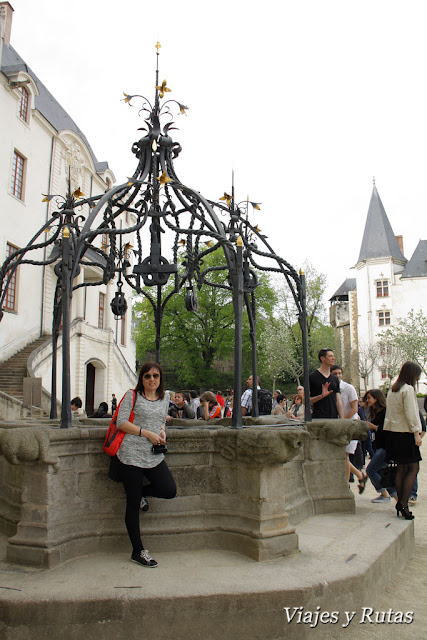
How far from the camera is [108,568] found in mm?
3654

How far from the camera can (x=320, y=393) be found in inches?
249

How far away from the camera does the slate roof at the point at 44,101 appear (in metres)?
20.4

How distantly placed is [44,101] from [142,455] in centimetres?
2558

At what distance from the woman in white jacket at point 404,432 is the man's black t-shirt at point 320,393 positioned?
3.32 ft

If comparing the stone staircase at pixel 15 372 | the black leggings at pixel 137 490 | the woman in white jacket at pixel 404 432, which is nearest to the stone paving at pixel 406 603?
the woman in white jacket at pixel 404 432

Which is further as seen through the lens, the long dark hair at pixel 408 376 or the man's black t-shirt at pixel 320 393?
the man's black t-shirt at pixel 320 393

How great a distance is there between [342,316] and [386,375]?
17.8m

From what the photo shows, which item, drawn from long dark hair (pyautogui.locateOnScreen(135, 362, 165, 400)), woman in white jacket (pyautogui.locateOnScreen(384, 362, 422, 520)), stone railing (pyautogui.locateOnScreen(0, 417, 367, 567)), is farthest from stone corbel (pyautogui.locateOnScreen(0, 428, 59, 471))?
woman in white jacket (pyautogui.locateOnScreen(384, 362, 422, 520))

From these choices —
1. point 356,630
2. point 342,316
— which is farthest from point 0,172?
point 342,316

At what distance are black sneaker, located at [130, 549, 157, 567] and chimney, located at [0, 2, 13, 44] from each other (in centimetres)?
2383

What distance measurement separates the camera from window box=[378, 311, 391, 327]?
4776 centimetres

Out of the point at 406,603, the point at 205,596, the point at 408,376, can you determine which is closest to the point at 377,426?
the point at 408,376

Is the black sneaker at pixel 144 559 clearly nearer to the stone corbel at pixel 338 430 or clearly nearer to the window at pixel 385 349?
the stone corbel at pixel 338 430

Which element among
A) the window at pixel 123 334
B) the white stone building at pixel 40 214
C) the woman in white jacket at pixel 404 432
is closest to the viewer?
the woman in white jacket at pixel 404 432
